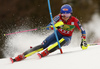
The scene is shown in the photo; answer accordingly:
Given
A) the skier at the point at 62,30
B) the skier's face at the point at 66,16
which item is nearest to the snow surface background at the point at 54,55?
the skier at the point at 62,30

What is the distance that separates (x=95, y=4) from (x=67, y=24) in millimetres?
12308

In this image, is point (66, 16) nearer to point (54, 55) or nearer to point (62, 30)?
point (62, 30)

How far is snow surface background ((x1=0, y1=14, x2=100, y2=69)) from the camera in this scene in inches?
80.3

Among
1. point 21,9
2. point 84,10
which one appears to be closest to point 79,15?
point 84,10

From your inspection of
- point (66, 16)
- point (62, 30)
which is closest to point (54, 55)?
point (62, 30)

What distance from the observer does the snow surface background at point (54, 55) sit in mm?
2040

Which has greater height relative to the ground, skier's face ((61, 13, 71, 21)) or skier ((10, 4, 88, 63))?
skier's face ((61, 13, 71, 21))

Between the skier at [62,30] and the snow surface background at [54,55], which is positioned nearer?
the snow surface background at [54,55]

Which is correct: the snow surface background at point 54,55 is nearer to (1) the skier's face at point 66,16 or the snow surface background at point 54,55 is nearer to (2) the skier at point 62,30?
(2) the skier at point 62,30

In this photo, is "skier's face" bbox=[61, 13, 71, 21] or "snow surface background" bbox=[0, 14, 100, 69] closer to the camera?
"snow surface background" bbox=[0, 14, 100, 69]

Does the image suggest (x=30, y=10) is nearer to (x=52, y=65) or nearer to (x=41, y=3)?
(x=41, y=3)

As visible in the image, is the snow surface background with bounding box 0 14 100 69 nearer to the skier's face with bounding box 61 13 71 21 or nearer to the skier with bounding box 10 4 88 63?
the skier with bounding box 10 4 88 63

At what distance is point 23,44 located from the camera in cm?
556

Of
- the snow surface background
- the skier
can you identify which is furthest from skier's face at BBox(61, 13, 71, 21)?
the snow surface background
